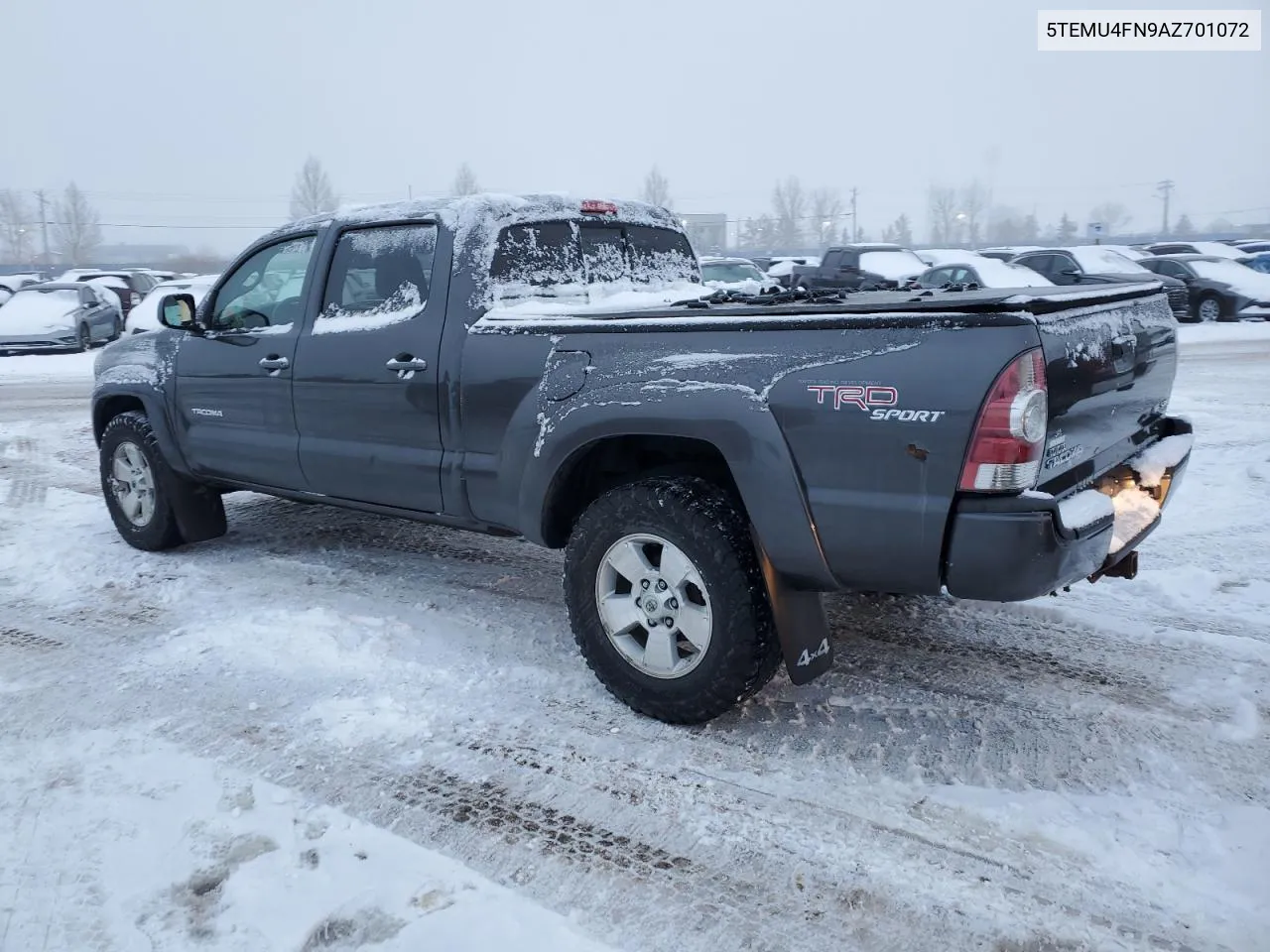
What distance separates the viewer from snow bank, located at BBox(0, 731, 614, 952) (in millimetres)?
2559

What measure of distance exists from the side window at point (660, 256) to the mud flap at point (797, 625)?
7.04 feet

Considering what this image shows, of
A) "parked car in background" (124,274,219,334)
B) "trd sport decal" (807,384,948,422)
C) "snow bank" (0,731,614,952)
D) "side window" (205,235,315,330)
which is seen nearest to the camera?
"snow bank" (0,731,614,952)

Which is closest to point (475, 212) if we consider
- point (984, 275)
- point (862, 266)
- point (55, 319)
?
point (984, 275)

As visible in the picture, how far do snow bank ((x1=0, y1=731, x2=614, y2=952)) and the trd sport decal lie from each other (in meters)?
1.65

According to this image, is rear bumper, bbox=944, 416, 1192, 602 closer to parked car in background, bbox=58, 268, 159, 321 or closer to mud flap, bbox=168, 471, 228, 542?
mud flap, bbox=168, 471, 228, 542

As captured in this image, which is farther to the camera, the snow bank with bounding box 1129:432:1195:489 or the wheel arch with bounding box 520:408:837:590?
the snow bank with bounding box 1129:432:1195:489

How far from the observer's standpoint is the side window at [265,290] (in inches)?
199

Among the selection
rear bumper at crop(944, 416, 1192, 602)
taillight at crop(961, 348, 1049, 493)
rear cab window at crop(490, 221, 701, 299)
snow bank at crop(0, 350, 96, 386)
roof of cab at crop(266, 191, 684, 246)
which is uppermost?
roof of cab at crop(266, 191, 684, 246)

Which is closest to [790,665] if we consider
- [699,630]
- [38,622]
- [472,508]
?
[699,630]

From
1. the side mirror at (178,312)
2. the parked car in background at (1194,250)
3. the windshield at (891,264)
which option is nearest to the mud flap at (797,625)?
the side mirror at (178,312)

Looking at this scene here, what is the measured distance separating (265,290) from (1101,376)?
4.01 m

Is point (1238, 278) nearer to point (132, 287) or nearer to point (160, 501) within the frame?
point (160, 501)

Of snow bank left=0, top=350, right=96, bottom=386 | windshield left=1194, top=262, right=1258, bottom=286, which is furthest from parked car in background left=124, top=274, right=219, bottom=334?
windshield left=1194, top=262, right=1258, bottom=286

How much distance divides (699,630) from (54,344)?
19543mm
